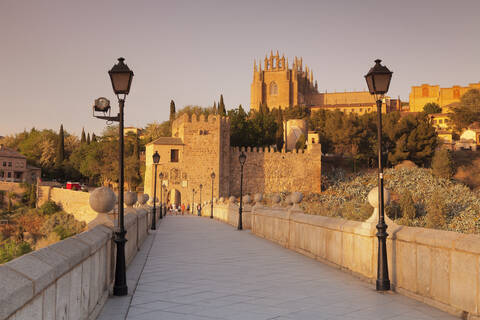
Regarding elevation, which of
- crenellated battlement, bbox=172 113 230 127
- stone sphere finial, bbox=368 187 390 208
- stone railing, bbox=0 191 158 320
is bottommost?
stone railing, bbox=0 191 158 320

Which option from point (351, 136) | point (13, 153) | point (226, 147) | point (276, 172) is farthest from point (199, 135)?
point (13, 153)

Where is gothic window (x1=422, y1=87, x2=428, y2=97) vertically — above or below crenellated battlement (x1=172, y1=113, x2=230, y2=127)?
above

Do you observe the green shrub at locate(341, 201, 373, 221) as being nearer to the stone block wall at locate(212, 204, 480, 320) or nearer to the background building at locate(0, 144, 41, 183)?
the stone block wall at locate(212, 204, 480, 320)

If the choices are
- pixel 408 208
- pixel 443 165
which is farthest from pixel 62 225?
pixel 443 165

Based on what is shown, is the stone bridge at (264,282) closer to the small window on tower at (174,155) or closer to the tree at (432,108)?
the small window on tower at (174,155)

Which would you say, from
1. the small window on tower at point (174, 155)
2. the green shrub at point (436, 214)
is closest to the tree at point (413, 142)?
the green shrub at point (436, 214)

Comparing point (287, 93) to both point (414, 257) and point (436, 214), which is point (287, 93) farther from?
point (414, 257)

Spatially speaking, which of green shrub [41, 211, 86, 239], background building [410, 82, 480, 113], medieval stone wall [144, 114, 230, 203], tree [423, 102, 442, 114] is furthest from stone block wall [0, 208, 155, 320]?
background building [410, 82, 480, 113]

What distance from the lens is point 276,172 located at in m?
59.4

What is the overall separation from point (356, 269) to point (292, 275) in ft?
3.58

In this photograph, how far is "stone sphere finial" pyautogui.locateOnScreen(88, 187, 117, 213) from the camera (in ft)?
19.4

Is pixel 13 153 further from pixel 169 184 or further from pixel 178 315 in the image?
pixel 178 315

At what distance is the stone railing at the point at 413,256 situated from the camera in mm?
4676

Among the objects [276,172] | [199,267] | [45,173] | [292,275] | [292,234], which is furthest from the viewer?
[45,173]
